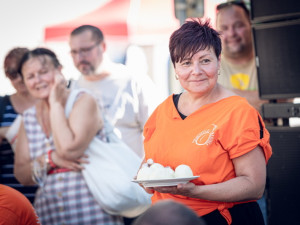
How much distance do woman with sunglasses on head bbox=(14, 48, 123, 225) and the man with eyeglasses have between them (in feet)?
3.53

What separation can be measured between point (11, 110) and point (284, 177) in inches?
86.1

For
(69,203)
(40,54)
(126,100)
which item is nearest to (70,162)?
(69,203)

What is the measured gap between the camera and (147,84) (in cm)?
427

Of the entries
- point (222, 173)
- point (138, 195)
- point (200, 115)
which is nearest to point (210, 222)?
point (222, 173)

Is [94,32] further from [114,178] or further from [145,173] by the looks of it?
[145,173]

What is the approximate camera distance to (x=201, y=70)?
2.16 meters

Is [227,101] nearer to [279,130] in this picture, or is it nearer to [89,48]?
[279,130]

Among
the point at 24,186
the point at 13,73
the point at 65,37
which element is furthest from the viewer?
the point at 65,37

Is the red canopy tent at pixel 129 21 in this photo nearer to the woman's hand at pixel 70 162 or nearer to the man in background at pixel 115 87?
the man in background at pixel 115 87

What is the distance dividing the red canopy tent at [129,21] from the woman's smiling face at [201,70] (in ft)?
15.4

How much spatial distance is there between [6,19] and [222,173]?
4827mm

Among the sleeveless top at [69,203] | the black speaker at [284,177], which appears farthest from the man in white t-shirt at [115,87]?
the black speaker at [284,177]

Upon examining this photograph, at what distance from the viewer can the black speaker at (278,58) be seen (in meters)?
3.18

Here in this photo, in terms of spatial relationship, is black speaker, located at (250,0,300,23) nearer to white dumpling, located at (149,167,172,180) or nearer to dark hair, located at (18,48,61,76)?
dark hair, located at (18,48,61,76)
